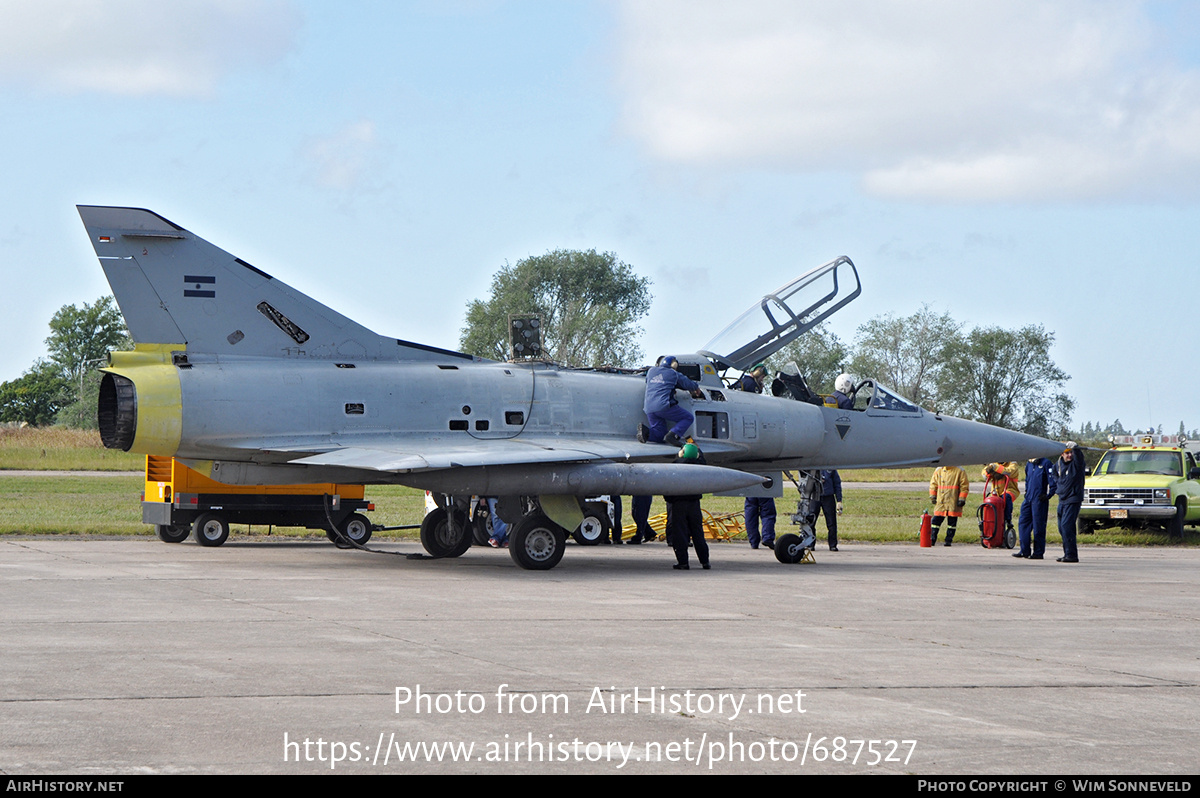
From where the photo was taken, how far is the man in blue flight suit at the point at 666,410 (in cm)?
1612

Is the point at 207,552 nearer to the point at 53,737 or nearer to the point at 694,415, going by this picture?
the point at 694,415

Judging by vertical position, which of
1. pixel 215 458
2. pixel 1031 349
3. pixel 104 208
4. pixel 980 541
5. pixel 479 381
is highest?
pixel 1031 349

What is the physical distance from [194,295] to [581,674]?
29.1 ft

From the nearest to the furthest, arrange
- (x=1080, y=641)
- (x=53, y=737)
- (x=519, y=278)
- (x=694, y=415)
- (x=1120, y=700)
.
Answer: (x=53, y=737), (x=1120, y=700), (x=1080, y=641), (x=694, y=415), (x=519, y=278)

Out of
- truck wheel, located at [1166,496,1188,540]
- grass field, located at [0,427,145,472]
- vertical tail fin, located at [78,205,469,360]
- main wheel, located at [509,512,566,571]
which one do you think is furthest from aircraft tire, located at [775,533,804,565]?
grass field, located at [0,427,145,472]

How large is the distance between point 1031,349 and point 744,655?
255 ft

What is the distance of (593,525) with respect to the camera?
20.7 meters

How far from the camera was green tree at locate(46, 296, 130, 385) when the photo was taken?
108 meters

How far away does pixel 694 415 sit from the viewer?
16.6 m

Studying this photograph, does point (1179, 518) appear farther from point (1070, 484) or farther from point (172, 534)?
point (172, 534)

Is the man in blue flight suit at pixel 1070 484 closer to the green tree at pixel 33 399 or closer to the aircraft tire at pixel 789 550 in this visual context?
the aircraft tire at pixel 789 550

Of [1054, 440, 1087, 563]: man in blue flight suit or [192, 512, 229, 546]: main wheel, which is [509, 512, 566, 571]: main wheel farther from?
[1054, 440, 1087, 563]: man in blue flight suit

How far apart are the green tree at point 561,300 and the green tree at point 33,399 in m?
44.4
